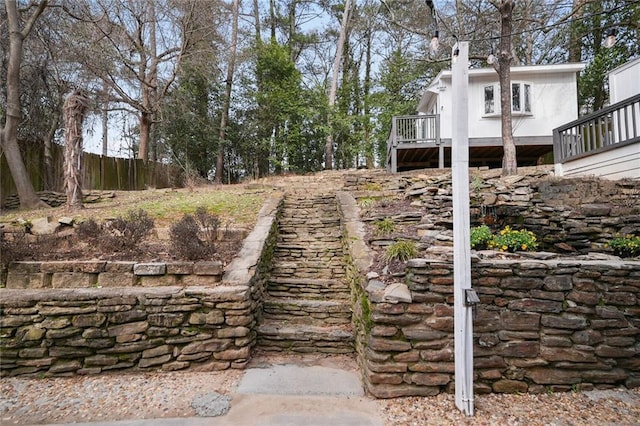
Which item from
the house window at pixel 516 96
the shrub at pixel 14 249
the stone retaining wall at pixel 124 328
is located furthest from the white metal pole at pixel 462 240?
the house window at pixel 516 96

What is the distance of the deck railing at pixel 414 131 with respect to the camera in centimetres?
980

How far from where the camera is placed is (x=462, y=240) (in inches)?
94.7

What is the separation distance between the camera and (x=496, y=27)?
11906 millimetres

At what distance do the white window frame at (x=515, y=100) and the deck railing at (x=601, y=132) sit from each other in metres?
3.58

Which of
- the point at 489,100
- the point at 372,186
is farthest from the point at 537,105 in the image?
the point at 372,186

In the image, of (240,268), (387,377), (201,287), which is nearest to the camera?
(387,377)

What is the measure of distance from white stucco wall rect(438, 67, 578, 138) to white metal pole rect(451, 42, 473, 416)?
8.73 m

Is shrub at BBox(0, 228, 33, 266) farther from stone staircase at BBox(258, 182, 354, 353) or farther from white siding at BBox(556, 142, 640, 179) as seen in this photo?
white siding at BBox(556, 142, 640, 179)

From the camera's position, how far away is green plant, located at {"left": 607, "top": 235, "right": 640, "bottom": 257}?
144 inches

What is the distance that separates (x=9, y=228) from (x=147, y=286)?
8.62 ft

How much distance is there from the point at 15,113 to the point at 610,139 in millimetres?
12536

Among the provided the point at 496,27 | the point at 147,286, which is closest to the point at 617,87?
the point at 496,27

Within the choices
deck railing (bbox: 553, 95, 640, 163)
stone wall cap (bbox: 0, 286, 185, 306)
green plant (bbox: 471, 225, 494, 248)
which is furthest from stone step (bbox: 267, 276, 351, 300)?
deck railing (bbox: 553, 95, 640, 163)

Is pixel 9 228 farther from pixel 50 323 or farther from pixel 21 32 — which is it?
pixel 21 32
